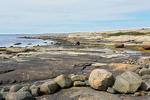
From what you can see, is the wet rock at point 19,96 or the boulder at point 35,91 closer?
the wet rock at point 19,96

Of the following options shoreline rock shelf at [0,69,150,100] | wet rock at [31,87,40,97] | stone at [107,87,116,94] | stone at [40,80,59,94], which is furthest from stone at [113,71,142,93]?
wet rock at [31,87,40,97]

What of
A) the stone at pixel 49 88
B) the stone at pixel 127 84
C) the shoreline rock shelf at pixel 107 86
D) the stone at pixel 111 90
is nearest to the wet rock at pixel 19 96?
the shoreline rock shelf at pixel 107 86

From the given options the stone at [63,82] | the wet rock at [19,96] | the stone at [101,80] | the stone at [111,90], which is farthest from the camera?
the stone at [63,82]

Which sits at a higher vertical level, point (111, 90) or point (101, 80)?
point (101, 80)

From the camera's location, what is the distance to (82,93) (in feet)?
28.3

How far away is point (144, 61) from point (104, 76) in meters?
10.4

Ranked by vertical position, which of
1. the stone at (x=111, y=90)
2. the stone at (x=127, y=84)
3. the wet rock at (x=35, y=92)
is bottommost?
the wet rock at (x=35, y=92)

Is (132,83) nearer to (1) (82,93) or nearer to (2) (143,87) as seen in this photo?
(2) (143,87)

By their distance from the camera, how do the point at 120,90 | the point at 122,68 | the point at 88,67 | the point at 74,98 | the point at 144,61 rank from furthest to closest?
the point at 144,61
the point at 88,67
the point at 122,68
the point at 120,90
the point at 74,98

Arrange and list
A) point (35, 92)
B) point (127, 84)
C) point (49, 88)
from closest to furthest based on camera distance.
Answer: point (127, 84) → point (35, 92) → point (49, 88)

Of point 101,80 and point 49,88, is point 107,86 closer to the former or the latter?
point 101,80

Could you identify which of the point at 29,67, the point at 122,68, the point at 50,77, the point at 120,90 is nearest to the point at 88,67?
the point at 122,68

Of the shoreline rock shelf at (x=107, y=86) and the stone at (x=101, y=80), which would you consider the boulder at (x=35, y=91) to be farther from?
the stone at (x=101, y=80)

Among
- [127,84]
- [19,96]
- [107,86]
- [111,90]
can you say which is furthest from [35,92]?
[127,84]
